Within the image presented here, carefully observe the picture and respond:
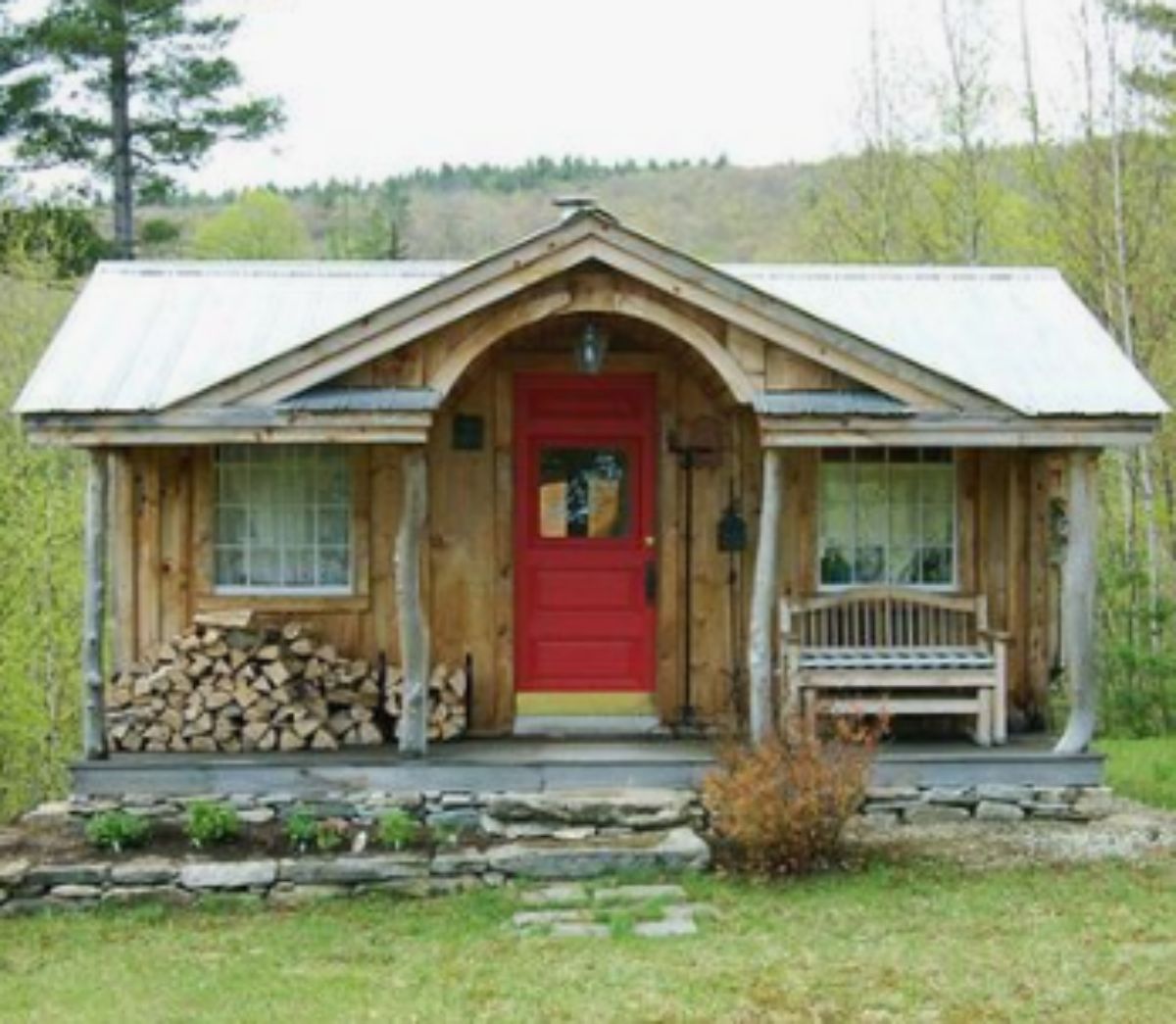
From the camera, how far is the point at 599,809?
10.2m

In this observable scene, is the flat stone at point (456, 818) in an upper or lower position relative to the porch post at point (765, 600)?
lower

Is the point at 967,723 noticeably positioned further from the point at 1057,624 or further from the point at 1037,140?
the point at 1037,140

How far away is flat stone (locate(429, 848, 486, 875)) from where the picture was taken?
9.47 m

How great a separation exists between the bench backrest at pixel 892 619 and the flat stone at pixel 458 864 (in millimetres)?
3145

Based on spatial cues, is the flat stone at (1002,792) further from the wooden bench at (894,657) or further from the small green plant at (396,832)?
the small green plant at (396,832)

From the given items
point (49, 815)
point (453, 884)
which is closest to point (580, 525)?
point (453, 884)

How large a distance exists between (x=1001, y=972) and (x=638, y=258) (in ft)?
15.8

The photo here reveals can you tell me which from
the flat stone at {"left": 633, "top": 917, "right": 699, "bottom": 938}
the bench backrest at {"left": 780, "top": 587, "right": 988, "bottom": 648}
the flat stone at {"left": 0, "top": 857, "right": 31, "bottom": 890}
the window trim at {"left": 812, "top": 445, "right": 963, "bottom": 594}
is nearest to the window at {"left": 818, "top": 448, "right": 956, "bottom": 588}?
the window trim at {"left": 812, "top": 445, "right": 963, "bottom": 594}

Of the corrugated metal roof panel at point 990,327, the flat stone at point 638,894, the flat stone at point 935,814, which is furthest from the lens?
the corrugated metal roof panel at point 990,327

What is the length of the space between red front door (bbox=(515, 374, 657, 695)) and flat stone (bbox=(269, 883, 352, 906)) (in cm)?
283

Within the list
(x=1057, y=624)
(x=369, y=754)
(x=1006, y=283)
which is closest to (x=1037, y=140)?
(x=1006, y=283)

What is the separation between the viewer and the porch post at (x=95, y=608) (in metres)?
10.7

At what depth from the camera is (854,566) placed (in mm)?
11969

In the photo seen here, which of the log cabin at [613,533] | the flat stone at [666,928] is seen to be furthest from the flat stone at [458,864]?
the log cabin at [613,533]
